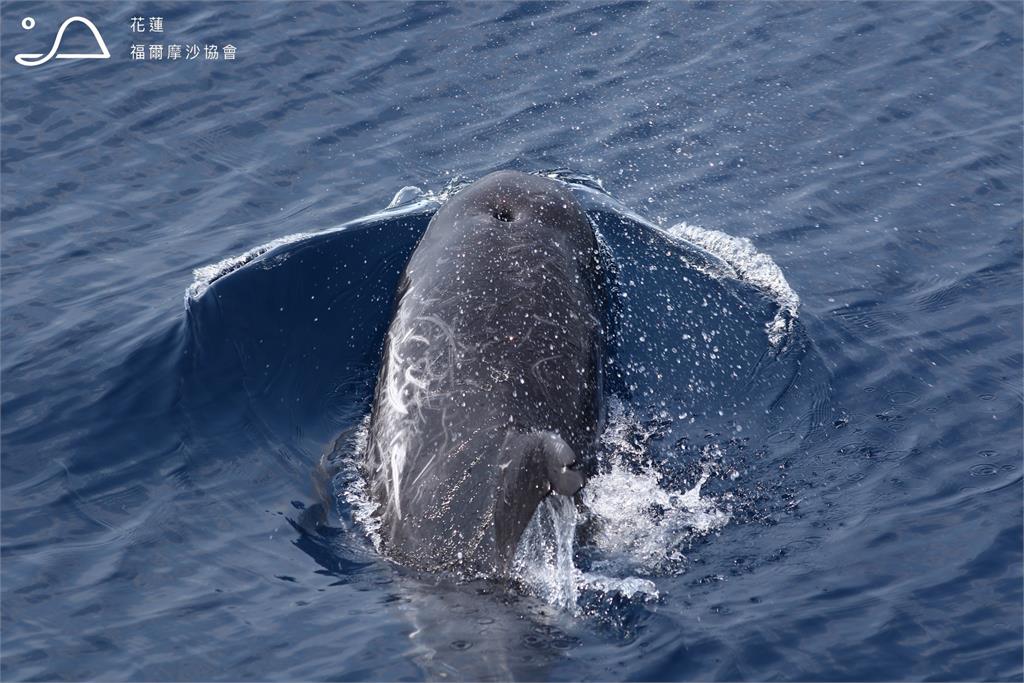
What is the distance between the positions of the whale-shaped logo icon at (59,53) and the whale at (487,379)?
10.5m

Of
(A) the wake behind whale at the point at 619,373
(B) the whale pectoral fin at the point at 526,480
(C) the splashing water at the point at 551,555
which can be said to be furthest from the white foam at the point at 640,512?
(B) the whale pectoral fin at the point at 526,480

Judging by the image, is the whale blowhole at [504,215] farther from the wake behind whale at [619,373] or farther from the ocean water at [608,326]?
the ocean water at [608,326]

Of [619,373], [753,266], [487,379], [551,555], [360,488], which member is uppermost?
[487,379]

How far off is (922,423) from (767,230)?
5.00 meters

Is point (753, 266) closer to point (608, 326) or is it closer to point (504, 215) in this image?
point (608, 326)

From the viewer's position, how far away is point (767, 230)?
18.8 metres

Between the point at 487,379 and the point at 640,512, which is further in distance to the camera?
the point at 640,512

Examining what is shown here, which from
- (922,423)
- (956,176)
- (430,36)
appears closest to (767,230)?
(956,176)

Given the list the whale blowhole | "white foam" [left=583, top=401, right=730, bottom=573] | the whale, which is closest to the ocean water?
"white foam" [left=583, top=401, right=730, bottom=573]

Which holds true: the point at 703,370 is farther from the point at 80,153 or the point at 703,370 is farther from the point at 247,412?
the point at 80,153

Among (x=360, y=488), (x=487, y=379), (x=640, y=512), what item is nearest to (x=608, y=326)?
(x=487, y=379)

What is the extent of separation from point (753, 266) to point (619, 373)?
12.7 feet

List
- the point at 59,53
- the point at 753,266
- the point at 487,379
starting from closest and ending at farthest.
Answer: the point at 487,379 < the point at 753,266 < the point at 59,53

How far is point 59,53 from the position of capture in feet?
73.6
